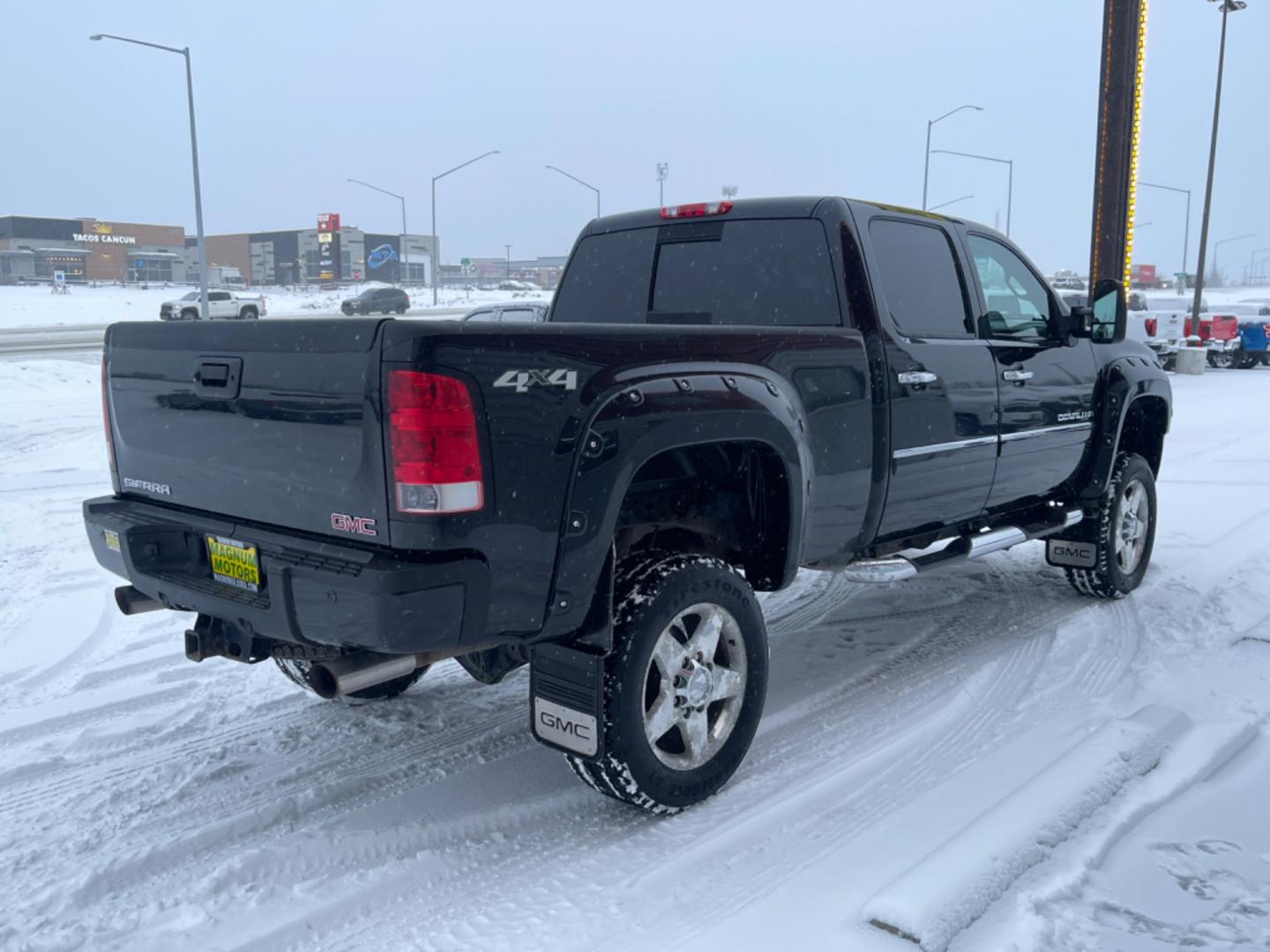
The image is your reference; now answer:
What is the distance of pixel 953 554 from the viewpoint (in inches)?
194

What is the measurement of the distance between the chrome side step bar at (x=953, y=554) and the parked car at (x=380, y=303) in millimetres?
26890

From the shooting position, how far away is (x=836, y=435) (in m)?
4.04

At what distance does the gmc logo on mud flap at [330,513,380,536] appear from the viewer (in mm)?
2861

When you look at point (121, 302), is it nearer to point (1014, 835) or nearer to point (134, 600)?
point (134, 600)

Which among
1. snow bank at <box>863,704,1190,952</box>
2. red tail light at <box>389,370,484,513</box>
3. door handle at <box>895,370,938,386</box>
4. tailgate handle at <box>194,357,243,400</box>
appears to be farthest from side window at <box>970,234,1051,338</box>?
tailgate handle at <box>194,357,243,400</box>

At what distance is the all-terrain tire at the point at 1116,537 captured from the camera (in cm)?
600

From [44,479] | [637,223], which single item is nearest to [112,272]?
[44,479]

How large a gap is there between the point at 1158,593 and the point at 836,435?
3.36 metres

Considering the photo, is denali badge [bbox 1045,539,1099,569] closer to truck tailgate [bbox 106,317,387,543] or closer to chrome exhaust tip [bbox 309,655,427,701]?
chrome exhaust tip [bbox 309,655,427,701]

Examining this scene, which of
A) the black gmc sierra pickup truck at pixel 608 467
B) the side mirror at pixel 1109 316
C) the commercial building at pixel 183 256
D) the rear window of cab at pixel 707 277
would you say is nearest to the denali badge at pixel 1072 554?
the black gmc sierra pickup truck at pixel 608 467

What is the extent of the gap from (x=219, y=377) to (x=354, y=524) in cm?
75

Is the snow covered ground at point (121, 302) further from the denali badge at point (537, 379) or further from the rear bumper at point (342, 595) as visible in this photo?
the denali badge at point (537, 379)

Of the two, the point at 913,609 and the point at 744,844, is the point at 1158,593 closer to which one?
the point at 913,609

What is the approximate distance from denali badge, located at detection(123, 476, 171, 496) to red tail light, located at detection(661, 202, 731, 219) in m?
2.60
